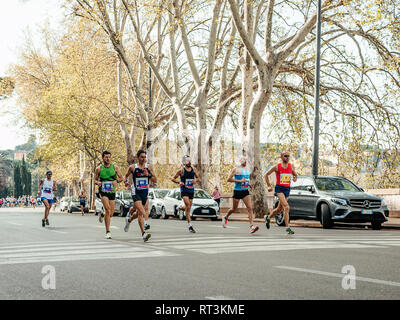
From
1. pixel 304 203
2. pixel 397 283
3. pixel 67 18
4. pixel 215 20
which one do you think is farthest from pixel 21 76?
pixel 397 283

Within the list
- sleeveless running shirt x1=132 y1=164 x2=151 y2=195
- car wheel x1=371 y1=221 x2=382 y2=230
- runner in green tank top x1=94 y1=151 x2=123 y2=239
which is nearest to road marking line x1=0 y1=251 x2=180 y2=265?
sleeveless running shirt x1=132 y1=164 x2=151 y2=195

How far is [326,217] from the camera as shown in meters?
18.8

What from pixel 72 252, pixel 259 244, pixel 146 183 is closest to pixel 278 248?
pixel 259 244

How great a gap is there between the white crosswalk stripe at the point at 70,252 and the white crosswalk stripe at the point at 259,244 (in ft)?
2.70

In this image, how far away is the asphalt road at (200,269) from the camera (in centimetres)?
654

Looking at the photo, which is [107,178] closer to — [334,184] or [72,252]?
[72,252]

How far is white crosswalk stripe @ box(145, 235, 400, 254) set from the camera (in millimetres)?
11477

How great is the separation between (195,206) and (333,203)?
8749 mm

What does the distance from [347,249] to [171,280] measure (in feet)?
16.4

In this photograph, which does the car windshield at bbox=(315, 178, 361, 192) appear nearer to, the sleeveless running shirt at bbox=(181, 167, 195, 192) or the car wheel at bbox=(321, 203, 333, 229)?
the car wheel at bbox=(321, 203, 333, 229)

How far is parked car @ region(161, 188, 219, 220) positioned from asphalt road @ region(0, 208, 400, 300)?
12857 millimetres

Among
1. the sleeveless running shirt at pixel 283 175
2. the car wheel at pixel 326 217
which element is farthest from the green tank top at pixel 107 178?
the car wheel at pixel 326 217

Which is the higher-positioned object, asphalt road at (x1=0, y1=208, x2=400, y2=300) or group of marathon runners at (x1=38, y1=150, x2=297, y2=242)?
group of marathon runners at (x1=38, y1=150, x2=297, y2=242)

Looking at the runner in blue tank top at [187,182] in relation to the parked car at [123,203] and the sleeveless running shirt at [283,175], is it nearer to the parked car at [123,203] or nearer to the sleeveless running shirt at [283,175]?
the sleeveless running shirt at [283,175]
